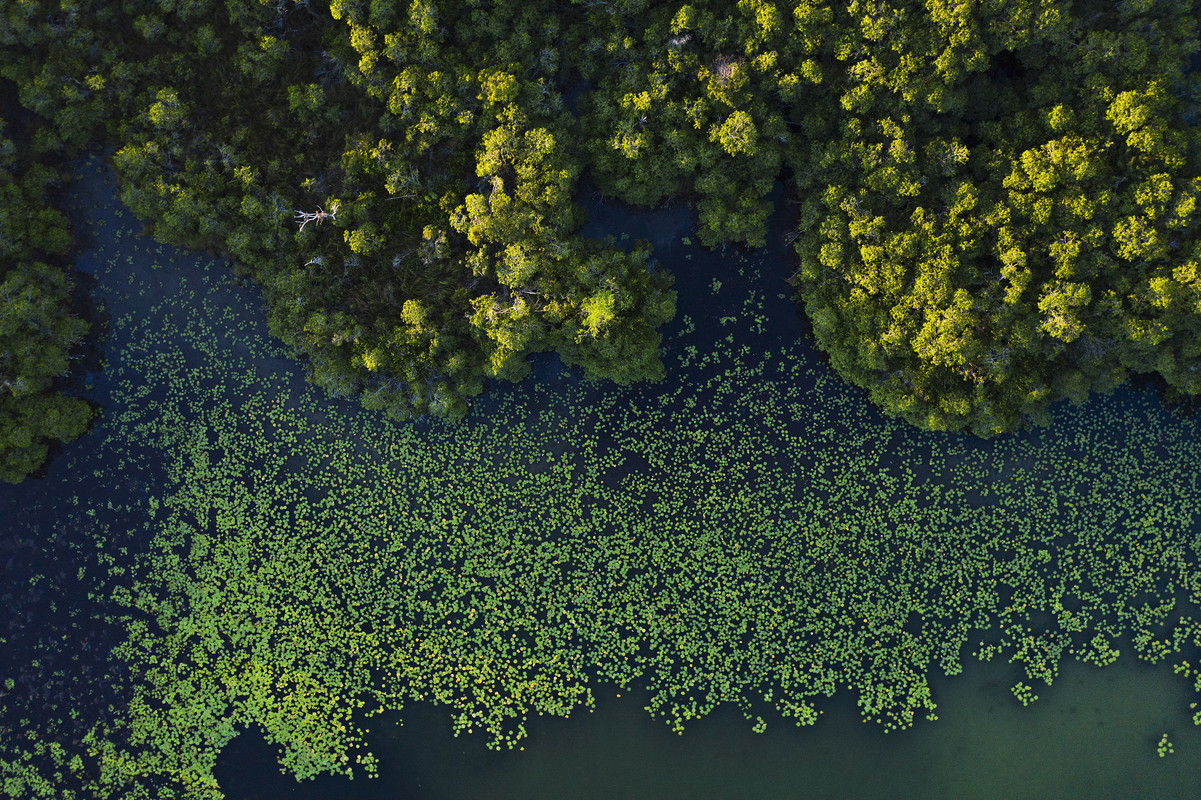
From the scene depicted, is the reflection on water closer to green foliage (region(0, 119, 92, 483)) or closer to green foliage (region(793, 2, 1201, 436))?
green foliage (region(793, 2, 1201, 436))

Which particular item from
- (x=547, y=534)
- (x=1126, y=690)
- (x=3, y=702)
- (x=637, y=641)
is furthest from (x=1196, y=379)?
(x=3, y=702)

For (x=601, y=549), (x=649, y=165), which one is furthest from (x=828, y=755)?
(x=649, y=165)

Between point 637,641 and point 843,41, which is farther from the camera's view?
point 637,641

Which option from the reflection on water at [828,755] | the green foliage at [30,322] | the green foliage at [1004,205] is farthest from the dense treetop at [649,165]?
the reflection on water at [828,755]

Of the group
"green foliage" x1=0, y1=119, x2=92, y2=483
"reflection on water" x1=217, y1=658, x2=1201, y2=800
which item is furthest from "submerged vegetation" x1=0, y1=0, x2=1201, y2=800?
"reflection on water" x1=217, y1=658, x2=1201, y2=800

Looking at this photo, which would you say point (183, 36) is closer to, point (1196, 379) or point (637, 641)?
point (637, 641)
